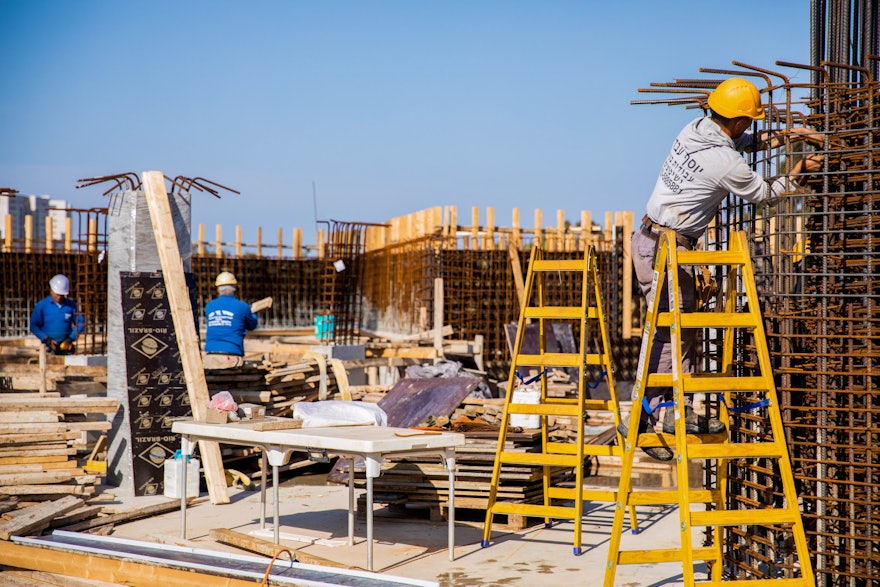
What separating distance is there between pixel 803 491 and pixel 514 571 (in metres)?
1.80

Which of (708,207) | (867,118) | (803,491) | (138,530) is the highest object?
(867,118)

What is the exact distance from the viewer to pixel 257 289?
30.7m

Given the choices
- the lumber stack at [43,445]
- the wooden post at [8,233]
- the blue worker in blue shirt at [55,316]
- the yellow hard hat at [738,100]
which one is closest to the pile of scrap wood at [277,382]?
the lumber stack at [43,445]

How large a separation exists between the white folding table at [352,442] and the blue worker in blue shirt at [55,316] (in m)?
7.96

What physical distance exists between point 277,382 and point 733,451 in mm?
7063

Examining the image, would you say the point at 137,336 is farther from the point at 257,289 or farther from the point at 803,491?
the point at 257,289

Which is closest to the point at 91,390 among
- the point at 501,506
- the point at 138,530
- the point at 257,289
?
the point at 138,530

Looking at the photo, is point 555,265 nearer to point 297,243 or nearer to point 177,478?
point 177,478

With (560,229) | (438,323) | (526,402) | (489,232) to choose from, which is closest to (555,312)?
(526,402)

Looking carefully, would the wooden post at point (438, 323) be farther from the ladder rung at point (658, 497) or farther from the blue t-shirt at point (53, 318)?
the ladder rung at point (658, 497)

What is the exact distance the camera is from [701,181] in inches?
205

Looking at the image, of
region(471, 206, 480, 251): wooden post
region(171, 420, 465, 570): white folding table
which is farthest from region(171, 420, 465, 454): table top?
region(471, 206, 480, 251): wooden post

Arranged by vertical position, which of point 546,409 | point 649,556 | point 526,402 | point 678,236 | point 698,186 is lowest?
point 649,556

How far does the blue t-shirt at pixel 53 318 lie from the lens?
13.8m
